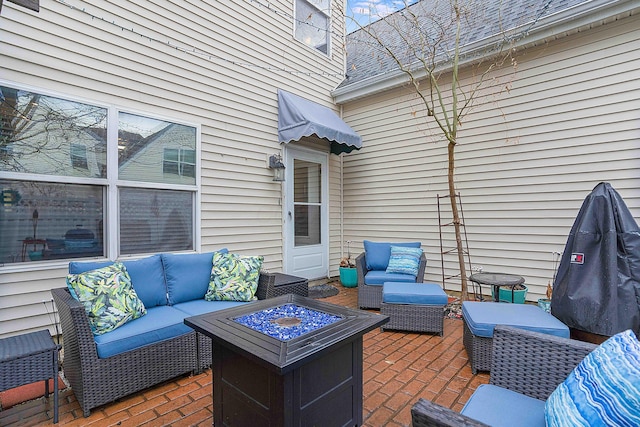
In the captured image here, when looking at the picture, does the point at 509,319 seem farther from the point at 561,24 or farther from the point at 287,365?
the point at 561,24

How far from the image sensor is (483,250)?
455cm

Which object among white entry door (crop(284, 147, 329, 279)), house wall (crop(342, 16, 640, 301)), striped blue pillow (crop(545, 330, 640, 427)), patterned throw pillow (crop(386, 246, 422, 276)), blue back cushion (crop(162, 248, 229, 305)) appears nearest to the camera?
striped blue pillow (crop(545, 330, 640, 427))

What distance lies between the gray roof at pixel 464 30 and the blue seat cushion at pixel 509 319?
125 inches

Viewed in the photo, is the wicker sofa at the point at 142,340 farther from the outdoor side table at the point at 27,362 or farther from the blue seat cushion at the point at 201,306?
the outdoor side table at the point at 27,362

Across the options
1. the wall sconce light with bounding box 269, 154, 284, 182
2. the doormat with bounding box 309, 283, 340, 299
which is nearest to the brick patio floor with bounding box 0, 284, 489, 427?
the doormat with bounding box 309, 283, 340, 299

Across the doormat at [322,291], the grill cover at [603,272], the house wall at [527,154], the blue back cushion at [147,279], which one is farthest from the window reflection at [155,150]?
the grill cover at [603,272]

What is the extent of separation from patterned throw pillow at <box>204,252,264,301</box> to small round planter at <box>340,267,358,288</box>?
247cm

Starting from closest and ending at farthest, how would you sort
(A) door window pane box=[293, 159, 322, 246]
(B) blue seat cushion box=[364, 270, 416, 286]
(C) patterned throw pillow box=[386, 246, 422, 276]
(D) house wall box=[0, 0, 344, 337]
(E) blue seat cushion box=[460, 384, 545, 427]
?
1. (E) blue seat cushion box=[460, 384, 545, 427]
2. (D) house wall box=[0, 0, 344, 337]
3. (B) blue seat cushion box=[364, 270, 416, 286]
4. (C) patterned throw pillow box=[386, 246, 422, 276]
5. (A) door window pane box=[293, 159, 322, 246]

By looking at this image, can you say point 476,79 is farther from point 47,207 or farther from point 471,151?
point 47,207

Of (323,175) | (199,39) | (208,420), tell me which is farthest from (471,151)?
(208,420)

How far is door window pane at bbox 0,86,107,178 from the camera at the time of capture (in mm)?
2668

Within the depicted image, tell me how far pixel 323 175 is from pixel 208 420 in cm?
440

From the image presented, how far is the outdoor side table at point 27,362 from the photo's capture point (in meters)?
1.82

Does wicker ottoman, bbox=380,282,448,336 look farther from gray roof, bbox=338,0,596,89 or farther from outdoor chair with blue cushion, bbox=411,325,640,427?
gray roof, bbox=338,0,596,89
